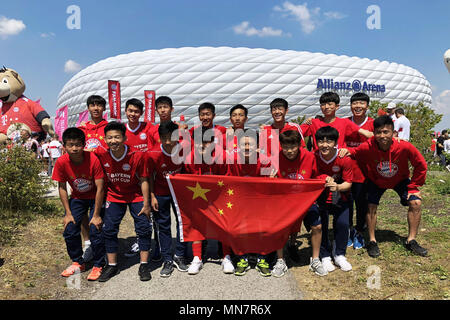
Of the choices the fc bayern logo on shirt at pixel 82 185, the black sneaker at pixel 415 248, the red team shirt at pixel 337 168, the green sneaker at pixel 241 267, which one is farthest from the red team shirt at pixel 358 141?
the fc bayern logo on shirt at pixel 82 185

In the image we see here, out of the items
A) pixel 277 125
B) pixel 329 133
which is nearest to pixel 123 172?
pixel 277 125

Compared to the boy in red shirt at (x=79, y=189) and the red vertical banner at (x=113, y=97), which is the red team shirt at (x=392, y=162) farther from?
the red vertical banner at (x=113, y=97)

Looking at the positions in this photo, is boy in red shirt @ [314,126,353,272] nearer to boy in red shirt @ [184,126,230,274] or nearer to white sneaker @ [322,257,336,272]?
white sneaker @ [322,257,336,272]

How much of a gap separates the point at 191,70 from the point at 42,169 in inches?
1201

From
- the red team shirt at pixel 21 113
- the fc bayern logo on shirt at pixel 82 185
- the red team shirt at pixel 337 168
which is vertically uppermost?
the red team shirt at pixel 21 113

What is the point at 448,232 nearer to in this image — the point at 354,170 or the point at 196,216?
the point at 354,170

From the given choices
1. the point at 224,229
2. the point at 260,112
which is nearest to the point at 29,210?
the point at 224,229

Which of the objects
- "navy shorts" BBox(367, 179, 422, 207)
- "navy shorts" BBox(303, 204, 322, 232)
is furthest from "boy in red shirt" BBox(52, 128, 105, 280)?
"navy shorts" BBox(367, 179, 422, 207)

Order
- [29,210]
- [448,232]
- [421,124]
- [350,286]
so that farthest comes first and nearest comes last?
[421,124] < [29,210] < [448,232] < [350,286]

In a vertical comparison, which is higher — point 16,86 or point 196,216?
point 16,86

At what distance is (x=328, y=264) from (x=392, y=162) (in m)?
1.61

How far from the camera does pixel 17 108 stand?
288 inches

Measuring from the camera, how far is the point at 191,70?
34469 millimetres

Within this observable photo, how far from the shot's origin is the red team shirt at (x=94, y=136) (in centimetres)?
427
